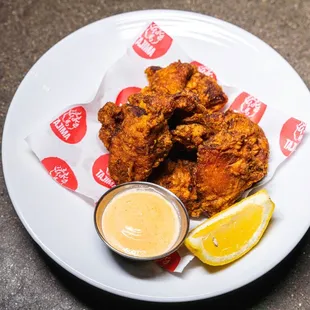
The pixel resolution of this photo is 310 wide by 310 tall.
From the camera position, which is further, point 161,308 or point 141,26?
point 141,26

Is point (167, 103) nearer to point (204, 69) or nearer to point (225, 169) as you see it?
point (225, 169)

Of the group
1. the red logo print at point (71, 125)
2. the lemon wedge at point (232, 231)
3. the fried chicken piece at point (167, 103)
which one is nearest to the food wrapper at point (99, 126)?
the red logo print at point (71, 125)

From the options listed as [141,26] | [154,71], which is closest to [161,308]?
[154,71]

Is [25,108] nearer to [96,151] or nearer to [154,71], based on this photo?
[96,151]

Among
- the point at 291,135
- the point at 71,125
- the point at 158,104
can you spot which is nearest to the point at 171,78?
the point at 158,104

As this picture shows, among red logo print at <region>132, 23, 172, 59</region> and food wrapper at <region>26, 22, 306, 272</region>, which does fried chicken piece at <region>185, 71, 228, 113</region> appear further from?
red logo print at <region>132, 23, 172, 59</region>

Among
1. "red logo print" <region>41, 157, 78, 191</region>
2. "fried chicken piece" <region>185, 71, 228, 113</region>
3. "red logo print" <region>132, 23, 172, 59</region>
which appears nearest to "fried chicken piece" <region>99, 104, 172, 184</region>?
"red logo print" <region>41, 157, 78, 191</region>
